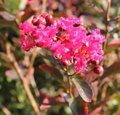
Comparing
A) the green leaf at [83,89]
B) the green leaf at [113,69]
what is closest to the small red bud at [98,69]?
the green leaf at [83,89]

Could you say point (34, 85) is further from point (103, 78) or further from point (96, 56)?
point (96, 56)

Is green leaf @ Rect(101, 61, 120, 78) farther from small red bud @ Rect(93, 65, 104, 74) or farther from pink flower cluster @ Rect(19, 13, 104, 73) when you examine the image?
pink flower cluster @ Rect(19, 13, 104, 73)

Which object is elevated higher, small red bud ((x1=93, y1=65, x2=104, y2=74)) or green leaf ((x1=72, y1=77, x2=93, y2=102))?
green leaf ((x1=72, y1=77, x2=93, y2=102))

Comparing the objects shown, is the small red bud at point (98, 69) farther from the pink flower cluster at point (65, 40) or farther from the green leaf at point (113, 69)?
the green leaf at point (113, 69)

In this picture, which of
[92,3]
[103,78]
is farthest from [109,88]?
[92,3]

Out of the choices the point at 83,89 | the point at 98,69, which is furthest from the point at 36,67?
the point at 83,89

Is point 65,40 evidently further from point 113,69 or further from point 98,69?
point 113,69

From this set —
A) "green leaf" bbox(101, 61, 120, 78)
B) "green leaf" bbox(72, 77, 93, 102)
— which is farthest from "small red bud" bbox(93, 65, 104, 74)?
"green leaf" bbox(101, 61, 120, 78)
